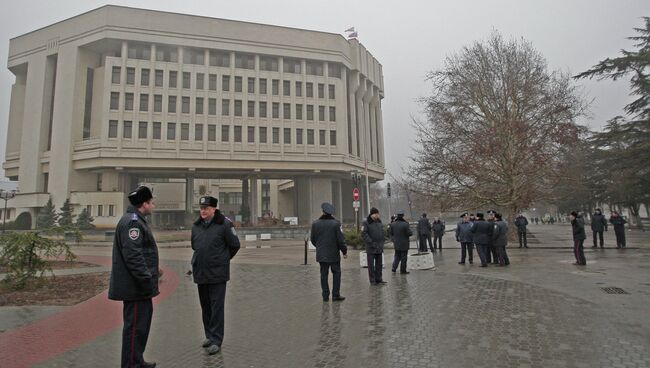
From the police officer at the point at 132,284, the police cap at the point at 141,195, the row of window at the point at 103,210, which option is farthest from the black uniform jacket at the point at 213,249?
the row of window at the point at 103,210

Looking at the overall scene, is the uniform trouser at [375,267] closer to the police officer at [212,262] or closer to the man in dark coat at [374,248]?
the man in dark coat at [374,248]

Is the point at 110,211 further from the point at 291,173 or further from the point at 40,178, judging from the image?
the point at 291,173

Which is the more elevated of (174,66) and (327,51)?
(327,51)

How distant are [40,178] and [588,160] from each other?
208 feet

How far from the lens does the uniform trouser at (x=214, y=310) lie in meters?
4.92

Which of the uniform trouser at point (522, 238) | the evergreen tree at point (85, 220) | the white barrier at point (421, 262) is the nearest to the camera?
the white barrier at point (421, 262)

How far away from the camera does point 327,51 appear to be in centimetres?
5456

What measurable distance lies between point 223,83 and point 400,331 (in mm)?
49503

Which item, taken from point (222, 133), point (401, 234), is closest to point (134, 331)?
point (401, 234)

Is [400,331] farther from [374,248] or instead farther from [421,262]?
[421,262]

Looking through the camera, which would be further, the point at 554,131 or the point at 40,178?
the point at 40,178

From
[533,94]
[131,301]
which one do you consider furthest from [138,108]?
[131,301]

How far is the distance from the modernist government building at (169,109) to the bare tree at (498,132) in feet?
89.2

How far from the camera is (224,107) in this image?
49969 millimetres
